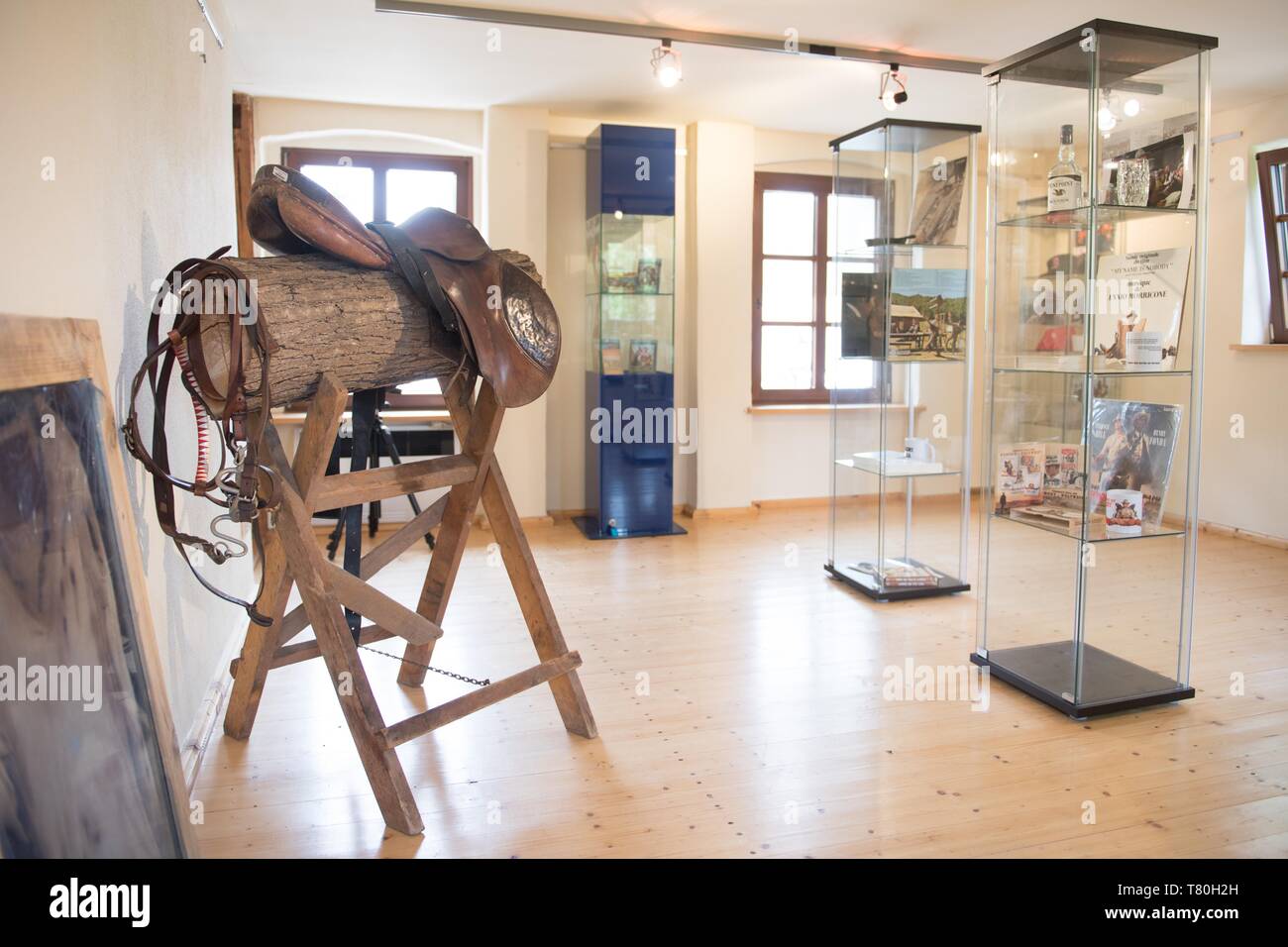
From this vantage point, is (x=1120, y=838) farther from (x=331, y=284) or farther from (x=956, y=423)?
(x=956, y=423)

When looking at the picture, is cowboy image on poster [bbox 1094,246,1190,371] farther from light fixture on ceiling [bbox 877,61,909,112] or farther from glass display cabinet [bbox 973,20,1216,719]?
light fixture on ceiling [bbox 877,61,909,112]

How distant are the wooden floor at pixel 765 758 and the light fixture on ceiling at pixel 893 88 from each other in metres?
2.71

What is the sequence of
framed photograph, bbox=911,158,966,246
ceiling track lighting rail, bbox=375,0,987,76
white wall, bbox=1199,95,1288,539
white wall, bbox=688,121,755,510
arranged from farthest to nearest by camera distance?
white wall, bbox=688,121,755,510, white wall, bbox=1199,95,1288,539, framed photograph, bbox=911,158,966,246, ceiling track lighting rail, bbox=375,0,987,76

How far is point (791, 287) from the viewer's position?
6789 millimetres

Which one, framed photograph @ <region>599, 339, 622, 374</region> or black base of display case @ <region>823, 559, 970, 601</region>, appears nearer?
black base of display case @ <region>823, 559, 970, 601</region>

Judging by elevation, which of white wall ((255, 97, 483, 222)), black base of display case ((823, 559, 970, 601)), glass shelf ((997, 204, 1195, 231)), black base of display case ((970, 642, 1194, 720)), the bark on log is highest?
white wall ((255, 97, 483, 222))

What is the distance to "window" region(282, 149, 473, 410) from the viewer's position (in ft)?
19.4

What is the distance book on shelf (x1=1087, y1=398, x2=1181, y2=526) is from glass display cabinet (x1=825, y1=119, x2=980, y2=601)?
1188 millimetres

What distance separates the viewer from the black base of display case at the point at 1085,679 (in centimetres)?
308

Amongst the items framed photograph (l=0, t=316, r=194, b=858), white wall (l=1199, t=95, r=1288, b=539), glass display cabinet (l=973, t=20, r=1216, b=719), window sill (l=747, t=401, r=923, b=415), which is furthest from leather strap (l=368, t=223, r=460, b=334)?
white wall (l=1199, t=95, r=1288, b=539)

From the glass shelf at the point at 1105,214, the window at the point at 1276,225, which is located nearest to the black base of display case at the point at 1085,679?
the glass shelf at the point at 1105,214

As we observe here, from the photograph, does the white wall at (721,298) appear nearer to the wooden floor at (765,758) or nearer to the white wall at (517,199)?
the white wall at (517,199)

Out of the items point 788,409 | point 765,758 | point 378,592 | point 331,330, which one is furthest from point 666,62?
point 765,758
